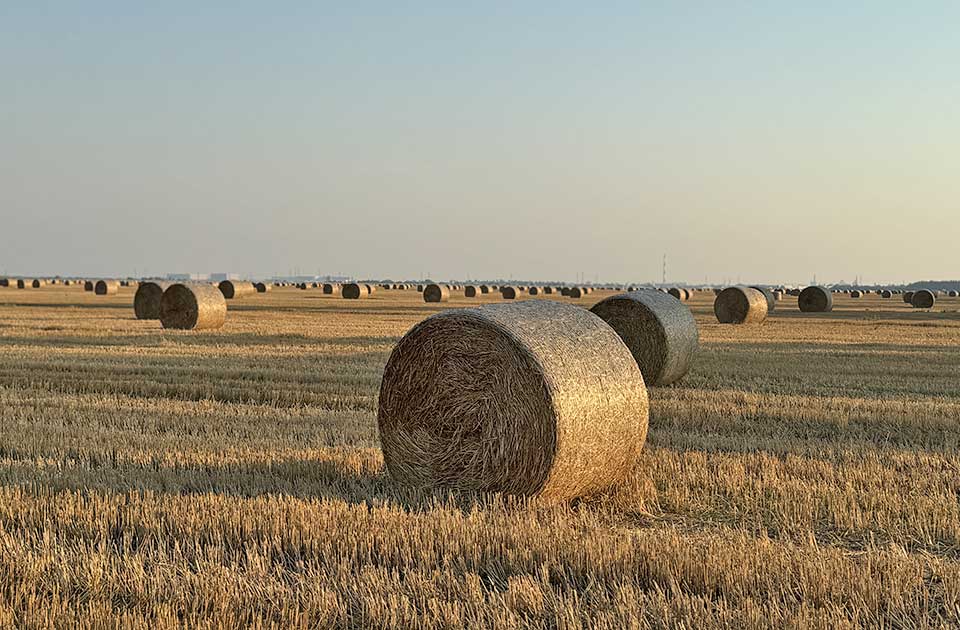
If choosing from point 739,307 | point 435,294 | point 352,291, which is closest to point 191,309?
point 739,307

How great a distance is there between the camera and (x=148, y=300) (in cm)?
2956

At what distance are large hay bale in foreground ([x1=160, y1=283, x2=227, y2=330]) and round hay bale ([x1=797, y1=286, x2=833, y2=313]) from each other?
87.4 feet

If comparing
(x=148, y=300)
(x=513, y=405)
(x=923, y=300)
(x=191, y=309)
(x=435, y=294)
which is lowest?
(x=513, y=405)

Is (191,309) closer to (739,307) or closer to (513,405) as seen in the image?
(739,307)

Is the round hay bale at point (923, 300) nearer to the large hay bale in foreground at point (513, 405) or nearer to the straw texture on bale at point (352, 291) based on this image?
the straw texture on bale at point (352, 291)

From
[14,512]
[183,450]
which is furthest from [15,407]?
[14,512]

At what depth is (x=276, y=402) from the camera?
11.8 metres

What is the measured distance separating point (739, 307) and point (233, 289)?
103 ft

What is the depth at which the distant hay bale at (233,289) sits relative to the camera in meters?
52.6

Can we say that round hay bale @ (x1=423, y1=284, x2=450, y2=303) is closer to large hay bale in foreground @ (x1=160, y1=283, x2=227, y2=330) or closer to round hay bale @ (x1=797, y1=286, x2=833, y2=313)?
round hay bale @ (x1=797, y1=286, x2=833, y2=313)

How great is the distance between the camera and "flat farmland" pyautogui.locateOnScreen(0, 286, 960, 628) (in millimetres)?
4598

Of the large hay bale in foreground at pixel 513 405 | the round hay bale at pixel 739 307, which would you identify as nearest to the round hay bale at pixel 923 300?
the round hay bale at pixel 739 307

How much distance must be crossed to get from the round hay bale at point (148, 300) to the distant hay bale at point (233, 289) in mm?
18431

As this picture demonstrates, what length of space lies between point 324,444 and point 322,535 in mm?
3215
